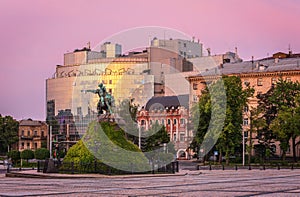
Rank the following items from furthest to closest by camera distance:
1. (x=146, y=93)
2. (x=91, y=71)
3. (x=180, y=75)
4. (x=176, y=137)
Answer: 1. (x=91, y=71)
2. (x=146, y=93)
3. (x=180, y=75)
4. (x=176, y=137)

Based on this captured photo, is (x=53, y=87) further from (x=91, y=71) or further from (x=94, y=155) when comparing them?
(x=94, y=155)

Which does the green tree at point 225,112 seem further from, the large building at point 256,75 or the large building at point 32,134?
the large building at point 32,134

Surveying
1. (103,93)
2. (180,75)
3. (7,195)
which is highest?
(180,75)

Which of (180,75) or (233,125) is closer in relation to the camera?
(233,125)

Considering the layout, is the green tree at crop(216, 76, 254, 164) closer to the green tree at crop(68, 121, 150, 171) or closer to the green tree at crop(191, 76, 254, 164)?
the green tree at crop(191, 76, 254, 164)

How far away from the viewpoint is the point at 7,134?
5743 inches

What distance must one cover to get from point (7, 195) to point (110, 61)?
138 m

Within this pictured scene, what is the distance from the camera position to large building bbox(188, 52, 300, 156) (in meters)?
104

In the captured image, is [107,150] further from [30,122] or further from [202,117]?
[30,122]

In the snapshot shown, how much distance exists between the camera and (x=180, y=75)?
5359 inches

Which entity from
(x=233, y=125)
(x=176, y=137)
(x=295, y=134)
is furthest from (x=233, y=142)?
(x=176, y=137)

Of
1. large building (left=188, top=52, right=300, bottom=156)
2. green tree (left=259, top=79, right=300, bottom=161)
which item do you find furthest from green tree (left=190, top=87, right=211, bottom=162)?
large building (left=188, top=52, right=300, bottom=156)

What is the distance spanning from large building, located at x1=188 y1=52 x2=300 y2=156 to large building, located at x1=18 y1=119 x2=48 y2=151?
5725cm

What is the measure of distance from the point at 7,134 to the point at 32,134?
2038 cm
